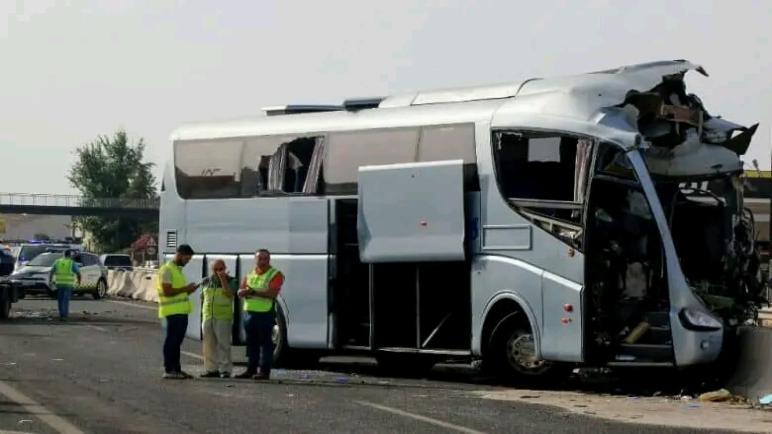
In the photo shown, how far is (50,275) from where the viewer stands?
144 ft

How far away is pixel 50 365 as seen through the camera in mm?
19172

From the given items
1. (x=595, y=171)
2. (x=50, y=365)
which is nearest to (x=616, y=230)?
(x=595, y=171)

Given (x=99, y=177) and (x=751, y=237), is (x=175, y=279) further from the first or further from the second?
A: (x=99, y=177)

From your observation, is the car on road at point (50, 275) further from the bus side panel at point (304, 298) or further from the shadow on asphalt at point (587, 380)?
the shadow on asphalt at point (587, 380)

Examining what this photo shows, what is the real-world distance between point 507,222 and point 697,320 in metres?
2.48

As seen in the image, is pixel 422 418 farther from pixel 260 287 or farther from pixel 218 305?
pixel 218 305

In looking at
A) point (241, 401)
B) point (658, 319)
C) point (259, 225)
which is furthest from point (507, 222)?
point (259, 225)

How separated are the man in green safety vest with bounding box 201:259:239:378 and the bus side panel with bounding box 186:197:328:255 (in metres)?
0.97

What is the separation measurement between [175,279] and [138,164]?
10273 centimetres

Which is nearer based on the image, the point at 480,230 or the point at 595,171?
the point at 595,171

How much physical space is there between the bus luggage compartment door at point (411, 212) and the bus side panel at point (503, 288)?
38cm

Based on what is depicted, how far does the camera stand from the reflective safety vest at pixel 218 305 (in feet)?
59.8

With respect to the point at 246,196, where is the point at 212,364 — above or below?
below

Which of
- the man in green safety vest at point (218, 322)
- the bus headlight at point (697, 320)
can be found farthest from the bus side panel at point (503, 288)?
the man in green safety vest at point (218, 322)
